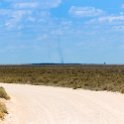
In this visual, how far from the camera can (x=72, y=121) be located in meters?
16.2

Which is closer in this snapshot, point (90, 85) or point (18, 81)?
point (90, 85)

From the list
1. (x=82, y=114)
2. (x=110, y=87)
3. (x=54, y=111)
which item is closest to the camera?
(x=82, y=114)

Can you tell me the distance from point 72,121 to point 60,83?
29.9 meters

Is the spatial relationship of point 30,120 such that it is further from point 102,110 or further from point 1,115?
point 102,110

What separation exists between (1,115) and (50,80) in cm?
3309

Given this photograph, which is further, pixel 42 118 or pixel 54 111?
pixel 54 111

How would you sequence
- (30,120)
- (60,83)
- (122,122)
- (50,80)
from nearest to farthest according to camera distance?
(122,122)
(30,120)
(60,83)
(50,80)

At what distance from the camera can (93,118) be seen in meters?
17.0

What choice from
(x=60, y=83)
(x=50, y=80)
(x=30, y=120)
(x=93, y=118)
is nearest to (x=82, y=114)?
(x=93, y=118)

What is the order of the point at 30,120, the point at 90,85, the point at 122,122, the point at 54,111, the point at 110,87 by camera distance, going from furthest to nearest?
the point at 90,85 → the point at 110,87 → the point at 54,111 → the point at 30,120 → the point at 122,122

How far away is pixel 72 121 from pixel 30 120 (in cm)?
167

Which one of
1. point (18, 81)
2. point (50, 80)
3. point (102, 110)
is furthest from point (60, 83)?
point (102, 110)

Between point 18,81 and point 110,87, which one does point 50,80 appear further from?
point 110,87

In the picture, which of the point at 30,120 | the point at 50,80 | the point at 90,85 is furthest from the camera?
the point at 50,80
